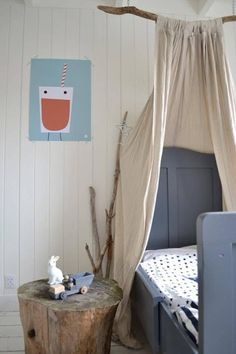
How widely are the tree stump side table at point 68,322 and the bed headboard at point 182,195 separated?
0.87 m

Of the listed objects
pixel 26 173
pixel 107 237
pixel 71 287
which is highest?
pixel 26 173

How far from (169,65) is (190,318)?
1.49 m

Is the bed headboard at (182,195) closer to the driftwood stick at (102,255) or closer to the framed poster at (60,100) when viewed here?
the driftwood stick at (102,255)

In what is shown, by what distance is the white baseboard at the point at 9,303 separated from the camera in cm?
243

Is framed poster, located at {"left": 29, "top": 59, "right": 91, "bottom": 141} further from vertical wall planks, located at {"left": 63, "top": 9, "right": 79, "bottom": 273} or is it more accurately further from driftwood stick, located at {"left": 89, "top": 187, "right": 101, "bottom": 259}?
driftwood stick, located at {"left": 89, "top": 187, "right": 101, "bottom": 259}

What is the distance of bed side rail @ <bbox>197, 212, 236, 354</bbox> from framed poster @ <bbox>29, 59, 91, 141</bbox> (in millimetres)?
1854

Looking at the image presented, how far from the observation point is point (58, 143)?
2.56 m

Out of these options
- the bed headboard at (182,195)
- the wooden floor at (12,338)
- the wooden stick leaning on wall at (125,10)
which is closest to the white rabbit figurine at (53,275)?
the wooden floor at (12,338)

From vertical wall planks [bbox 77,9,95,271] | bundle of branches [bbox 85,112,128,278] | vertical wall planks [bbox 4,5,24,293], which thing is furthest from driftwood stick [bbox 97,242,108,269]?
vertical wall planks [bbox 4,5,24,293]

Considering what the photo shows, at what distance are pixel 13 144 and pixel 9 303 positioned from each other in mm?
1414

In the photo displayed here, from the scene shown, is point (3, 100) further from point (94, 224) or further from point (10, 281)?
point (10, 281)

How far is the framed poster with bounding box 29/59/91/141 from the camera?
8.34ft

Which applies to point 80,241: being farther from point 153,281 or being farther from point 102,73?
point 102,73

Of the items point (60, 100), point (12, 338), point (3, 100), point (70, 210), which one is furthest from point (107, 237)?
point (3, 100)
